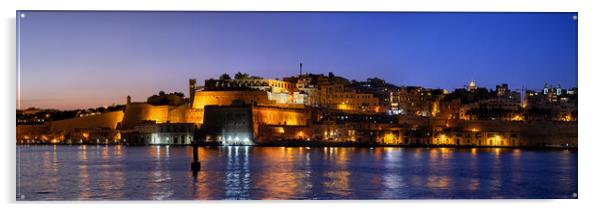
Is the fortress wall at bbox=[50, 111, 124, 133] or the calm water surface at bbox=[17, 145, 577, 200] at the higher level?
the fortress wall at bbox=[50, 111, 124, 133]

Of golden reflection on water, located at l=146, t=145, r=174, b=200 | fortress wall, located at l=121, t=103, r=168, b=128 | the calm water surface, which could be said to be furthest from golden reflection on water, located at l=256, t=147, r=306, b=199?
fortress wall, located at l=121, t=103, r=168, b=128

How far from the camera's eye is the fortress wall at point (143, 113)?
13.4m

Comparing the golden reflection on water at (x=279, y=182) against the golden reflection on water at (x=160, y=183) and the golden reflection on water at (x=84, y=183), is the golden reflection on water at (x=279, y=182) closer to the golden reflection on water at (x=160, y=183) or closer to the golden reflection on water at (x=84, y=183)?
the golden reflection on water at (x=160, y=183)

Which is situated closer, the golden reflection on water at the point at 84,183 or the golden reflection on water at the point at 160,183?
the golden reflection on water at the point at 84,183

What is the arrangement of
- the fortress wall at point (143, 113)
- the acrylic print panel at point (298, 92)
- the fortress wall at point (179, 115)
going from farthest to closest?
the fortress wall at point (179, 115) → the fortress wall at point (143, 113) → the acrylic print panel at point (298, 92)

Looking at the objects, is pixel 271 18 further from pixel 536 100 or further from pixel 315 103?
pixel 315 103

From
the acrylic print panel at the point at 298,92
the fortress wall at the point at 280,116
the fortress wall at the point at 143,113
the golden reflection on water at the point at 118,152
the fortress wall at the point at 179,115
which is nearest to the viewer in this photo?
the acrylic print panel at the point at 298,92

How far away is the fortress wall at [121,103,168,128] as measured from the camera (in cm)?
1341

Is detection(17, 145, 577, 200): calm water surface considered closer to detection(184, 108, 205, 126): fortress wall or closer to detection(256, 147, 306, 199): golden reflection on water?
detection(256, 147, 306, 199): golden reflection on water

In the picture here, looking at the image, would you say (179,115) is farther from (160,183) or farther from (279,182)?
(279,182)

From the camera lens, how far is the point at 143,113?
14.8 metres

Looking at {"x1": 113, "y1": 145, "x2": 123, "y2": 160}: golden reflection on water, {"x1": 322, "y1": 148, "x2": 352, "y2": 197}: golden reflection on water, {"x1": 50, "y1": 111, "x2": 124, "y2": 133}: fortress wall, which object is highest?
{"x1": 50, "y1": 111, "x2": 124, "y2": 133}: fortress wall

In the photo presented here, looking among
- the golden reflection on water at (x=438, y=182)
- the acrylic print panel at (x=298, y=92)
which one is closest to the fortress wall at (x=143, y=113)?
the acrylic print panel at (x=298, y=92)
